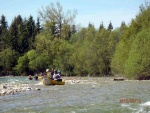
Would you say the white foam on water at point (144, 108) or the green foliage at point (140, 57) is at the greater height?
the green foliage at point (140, 57)

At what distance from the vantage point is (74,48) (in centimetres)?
7400

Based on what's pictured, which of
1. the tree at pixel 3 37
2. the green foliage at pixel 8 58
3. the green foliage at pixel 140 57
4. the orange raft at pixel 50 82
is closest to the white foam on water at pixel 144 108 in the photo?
the orange raft at pixel 50 82

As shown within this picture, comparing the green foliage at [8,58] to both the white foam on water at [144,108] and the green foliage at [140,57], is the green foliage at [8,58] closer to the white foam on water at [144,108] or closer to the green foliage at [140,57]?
the green foliage at [140,57]

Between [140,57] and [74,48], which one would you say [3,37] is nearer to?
[74,48]

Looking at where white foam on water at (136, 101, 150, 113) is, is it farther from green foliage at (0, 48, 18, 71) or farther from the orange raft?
green foliage at (0, 48, 18, 71)

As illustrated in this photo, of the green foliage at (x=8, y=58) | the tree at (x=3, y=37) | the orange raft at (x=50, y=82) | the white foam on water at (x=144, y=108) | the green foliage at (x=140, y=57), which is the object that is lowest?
the white foam on water at (x=144, y=108)

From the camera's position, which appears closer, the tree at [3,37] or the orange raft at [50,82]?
the orange raft at [50,82]

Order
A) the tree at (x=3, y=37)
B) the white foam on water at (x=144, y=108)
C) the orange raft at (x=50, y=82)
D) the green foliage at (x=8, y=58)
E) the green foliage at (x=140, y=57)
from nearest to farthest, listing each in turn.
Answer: the white foam on water at (x=144, y=108), the orange raft at (x=50, y=82), the green foliage at (x=140, y=57), the green foliage at (x=8, y=58), the tree at (x=3, y=37)

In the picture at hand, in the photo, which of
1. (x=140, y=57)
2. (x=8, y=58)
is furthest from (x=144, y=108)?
(x=8, y=58)

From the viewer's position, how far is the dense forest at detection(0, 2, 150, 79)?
153ft

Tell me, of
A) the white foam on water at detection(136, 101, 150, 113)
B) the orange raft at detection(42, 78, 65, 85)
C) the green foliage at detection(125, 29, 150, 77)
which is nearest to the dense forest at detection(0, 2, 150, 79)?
the green foliage at detection(125, 29, 150, 77)

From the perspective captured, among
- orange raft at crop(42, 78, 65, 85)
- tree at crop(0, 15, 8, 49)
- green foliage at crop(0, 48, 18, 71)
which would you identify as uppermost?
tree at crop(0, 15, 8, 49)

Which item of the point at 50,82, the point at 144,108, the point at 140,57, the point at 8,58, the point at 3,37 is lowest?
the point at 144,108

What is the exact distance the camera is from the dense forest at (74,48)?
46.8 metres
